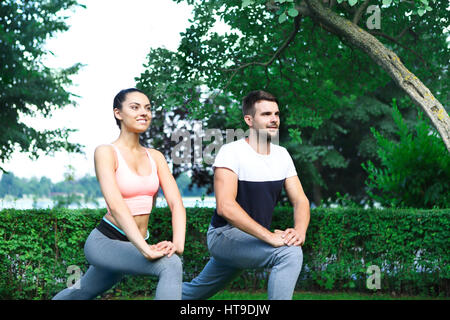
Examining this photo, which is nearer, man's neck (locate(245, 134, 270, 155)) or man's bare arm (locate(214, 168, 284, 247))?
man's bare arm (locate(214, 168, 284, 247))

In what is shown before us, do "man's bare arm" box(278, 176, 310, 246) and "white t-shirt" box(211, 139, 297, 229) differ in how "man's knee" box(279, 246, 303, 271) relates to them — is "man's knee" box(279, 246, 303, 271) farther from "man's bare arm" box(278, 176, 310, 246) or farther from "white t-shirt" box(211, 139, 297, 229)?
"white t-shirt" box(211, 139, 297, 229)

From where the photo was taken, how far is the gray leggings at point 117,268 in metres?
3.50

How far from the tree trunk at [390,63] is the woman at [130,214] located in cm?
496

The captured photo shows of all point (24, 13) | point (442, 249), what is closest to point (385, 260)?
point (442, 249)

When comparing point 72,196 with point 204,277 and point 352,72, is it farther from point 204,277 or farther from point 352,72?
point 204,277

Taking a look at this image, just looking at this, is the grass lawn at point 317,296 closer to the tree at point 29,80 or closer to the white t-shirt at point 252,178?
the white t-shirt at point 252,178

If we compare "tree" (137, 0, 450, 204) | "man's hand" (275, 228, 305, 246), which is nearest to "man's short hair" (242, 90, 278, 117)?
"man's hand" (275, 228, 305, 246)

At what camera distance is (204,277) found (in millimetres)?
4734

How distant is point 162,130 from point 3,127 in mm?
6356

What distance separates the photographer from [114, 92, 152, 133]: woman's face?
3896 mm

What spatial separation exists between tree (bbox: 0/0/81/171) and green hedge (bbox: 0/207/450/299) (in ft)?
40.1

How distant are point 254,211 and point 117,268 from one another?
4.46ft
